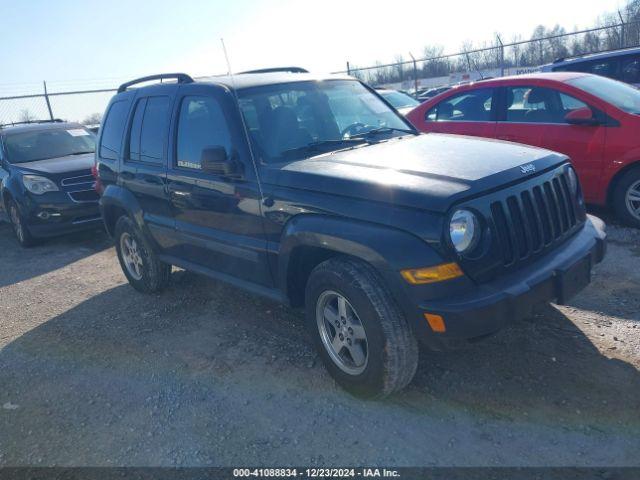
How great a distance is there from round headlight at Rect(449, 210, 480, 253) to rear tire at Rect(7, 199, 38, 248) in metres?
6.97

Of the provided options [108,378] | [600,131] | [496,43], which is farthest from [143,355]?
[496,43]

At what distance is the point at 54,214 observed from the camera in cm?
754

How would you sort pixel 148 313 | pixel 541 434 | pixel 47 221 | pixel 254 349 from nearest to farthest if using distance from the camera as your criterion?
pixel 541 434 < pixel 254 349 < pixel 148 313 < pixel 47 221

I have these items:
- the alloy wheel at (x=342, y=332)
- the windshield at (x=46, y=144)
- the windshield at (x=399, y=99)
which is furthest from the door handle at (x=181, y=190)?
the windshield at (x=399, y=99)

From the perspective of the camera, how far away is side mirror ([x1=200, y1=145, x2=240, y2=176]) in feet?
11.6

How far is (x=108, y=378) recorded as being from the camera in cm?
389

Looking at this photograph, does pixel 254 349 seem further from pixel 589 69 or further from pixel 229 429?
pixel 589 69

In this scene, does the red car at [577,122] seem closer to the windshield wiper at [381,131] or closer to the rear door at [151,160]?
the windshield wiper at [381,131]

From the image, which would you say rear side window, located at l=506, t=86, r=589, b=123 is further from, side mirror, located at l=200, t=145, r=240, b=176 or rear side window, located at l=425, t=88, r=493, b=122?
side mirror, located at l=200, t=145, r=240, b=176

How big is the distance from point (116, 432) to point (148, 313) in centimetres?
185

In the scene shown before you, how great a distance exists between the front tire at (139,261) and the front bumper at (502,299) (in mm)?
3173

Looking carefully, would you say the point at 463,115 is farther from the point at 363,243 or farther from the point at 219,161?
the point at 363,243

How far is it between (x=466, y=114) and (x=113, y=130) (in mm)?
4269

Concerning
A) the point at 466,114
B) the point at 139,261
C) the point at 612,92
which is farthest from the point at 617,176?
the point at 139,261
